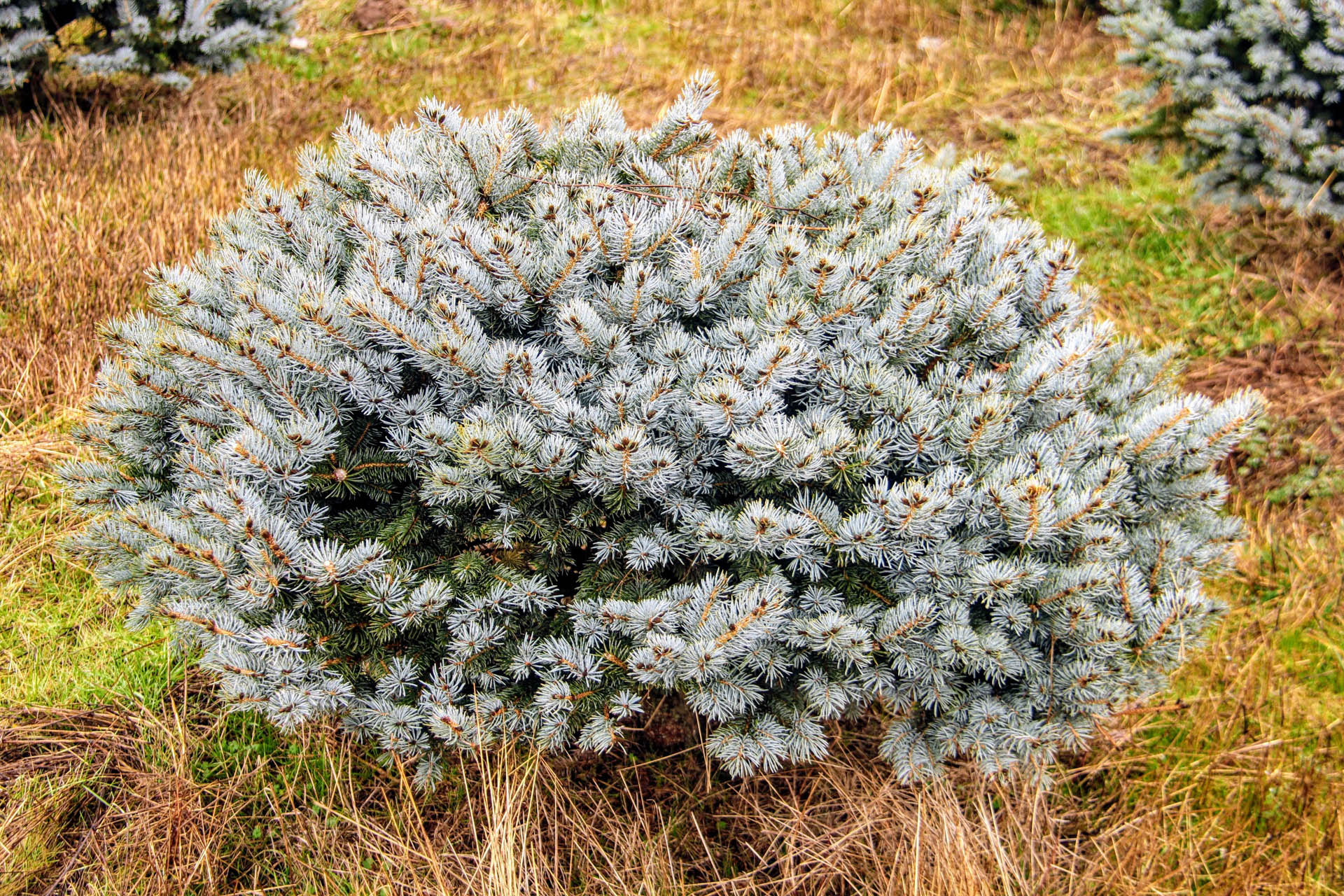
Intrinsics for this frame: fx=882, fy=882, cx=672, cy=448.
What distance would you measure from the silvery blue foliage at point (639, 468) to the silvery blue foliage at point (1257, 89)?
2.52 m

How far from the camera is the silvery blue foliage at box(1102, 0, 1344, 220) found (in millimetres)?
3834

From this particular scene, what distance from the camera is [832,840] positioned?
7.91 ft

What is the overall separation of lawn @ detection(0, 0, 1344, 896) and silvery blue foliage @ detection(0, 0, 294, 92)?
29cm

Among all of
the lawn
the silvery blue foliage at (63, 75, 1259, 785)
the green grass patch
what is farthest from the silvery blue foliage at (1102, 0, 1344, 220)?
the silvery blue foliage at (63, 75, 1259, 785)

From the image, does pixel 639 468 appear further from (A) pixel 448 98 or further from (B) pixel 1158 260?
Result: (A) pixel 448 98

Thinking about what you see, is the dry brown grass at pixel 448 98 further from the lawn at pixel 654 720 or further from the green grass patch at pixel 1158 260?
the green grass patch at pixel 1158 260

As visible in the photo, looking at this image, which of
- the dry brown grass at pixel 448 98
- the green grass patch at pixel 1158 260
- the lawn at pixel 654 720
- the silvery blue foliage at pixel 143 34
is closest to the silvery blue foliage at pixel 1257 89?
the green grass patch at pixel 1158 260

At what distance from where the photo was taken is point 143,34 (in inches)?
176

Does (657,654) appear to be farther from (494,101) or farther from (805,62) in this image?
(805,62)

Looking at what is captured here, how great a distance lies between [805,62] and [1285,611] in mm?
4428

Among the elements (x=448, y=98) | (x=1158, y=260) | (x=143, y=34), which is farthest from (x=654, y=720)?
(x=143, y=34)

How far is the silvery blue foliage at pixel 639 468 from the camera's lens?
6.14ft

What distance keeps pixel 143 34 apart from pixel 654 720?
171 inches

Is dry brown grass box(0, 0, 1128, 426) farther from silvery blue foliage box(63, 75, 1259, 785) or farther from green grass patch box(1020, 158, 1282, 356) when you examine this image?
silvery blue foliage box(63, 75, 1259, 785)
